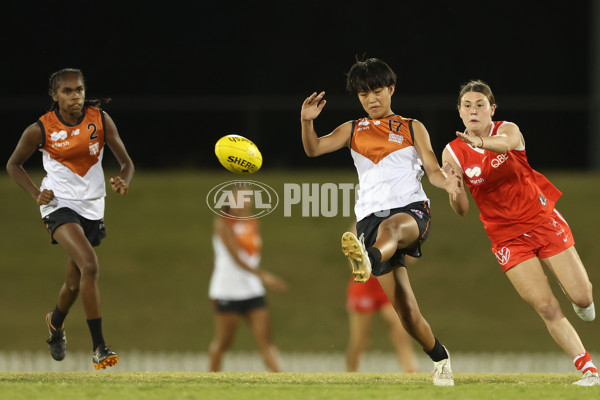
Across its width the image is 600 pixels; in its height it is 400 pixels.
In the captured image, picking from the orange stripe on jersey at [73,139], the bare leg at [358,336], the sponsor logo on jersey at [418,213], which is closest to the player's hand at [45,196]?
the orange stripe on jersey at [73,139]

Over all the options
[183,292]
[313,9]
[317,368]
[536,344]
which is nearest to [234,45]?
[313,9]

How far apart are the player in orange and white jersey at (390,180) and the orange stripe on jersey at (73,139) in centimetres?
182

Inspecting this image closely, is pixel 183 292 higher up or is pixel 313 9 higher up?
pixel 313 9

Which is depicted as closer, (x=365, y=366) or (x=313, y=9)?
(x=365, y=366)

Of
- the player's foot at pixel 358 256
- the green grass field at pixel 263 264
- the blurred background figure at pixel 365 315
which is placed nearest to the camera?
the player's foot at pixel 358 256

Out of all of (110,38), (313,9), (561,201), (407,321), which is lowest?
(407,321)

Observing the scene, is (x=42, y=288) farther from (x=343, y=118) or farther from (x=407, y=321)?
(x=407, y=321)

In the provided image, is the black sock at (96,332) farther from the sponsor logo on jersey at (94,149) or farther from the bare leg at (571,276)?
the bare leg at (571,276)

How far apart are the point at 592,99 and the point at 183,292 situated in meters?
7.51

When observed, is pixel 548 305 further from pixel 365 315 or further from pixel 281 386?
pixel 365 315

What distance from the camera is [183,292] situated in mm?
14938

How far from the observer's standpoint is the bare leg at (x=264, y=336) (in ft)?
36.0

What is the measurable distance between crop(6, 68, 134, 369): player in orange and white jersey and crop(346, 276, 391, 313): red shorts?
3816mm

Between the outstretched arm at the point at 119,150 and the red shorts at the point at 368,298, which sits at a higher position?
the outstretched arm at the point at 119,150
